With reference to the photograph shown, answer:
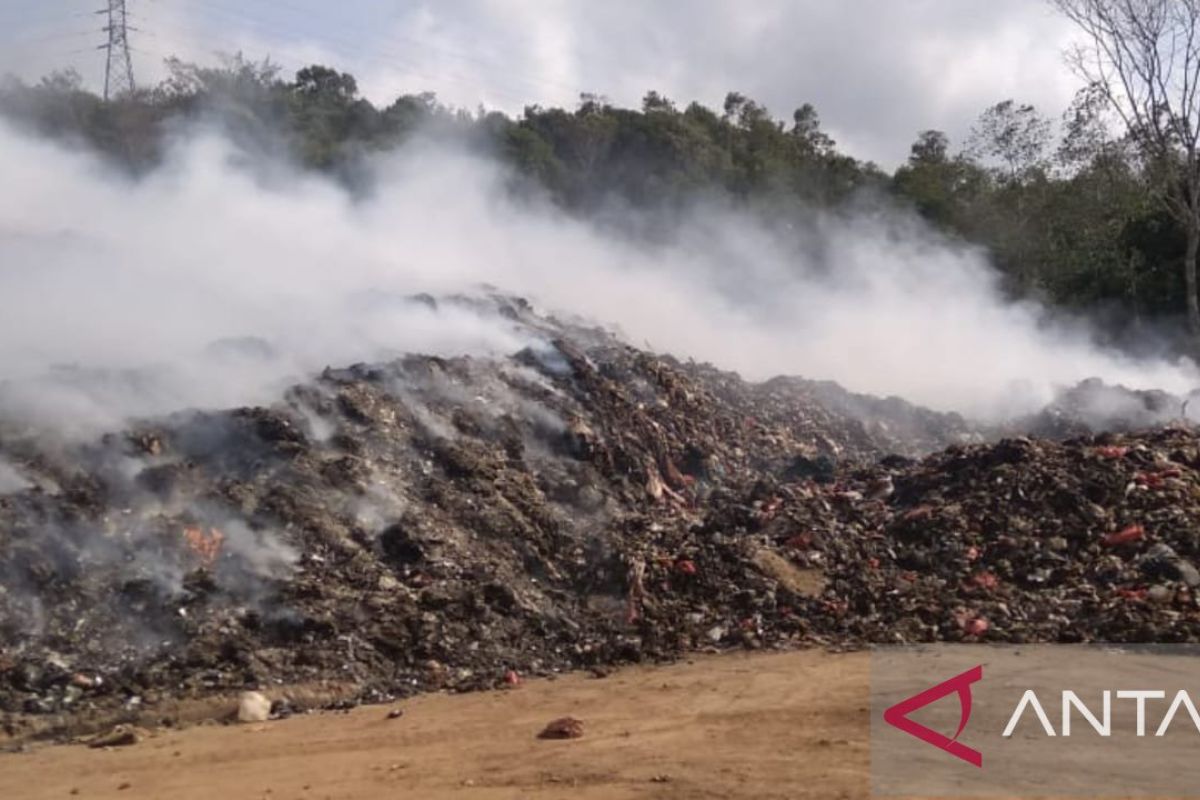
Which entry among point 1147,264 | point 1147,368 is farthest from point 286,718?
point 1147,264

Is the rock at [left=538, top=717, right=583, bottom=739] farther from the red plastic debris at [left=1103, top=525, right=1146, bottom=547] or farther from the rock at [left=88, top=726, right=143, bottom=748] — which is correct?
the red plastic debris at [left=1103, top=525, right=1146, bottom=547]

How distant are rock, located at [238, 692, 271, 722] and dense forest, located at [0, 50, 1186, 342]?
15.5m

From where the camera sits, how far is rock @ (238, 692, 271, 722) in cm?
694

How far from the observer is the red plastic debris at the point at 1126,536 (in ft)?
→ 30.4

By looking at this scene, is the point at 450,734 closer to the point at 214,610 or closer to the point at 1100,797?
the point at 214,610

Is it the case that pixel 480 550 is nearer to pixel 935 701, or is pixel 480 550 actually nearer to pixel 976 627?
pixel 976 627

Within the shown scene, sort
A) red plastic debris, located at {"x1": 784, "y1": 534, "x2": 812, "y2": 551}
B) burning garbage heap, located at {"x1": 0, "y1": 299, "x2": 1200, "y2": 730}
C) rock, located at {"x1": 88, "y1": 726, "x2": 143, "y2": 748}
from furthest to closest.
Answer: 1. red plastic debris, located at {"x1": 784, "y1": 534, "x2": 812, "y2": 551}
2. burning garbage heap, located at {"x1": 0, "y1": 299, "x2": 1200, "y2": 730}
3. rock, located at {"x1": 88, "y1": 726, "x2": 143, "y2": 748}

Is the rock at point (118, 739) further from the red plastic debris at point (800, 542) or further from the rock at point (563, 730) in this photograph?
the red plastic debris at point (800, 542)

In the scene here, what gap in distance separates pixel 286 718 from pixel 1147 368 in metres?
19.3

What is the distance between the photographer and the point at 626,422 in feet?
42.5

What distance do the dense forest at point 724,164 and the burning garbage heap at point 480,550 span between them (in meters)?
12.1

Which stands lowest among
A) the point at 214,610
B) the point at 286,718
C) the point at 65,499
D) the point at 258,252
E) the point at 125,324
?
the point at 286,718

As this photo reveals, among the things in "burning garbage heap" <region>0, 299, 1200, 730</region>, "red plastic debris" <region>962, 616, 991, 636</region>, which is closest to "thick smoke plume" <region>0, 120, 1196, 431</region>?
"burning garbage heap" <region>0, 299, 1200, 730</region>

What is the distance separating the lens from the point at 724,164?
3091cm
